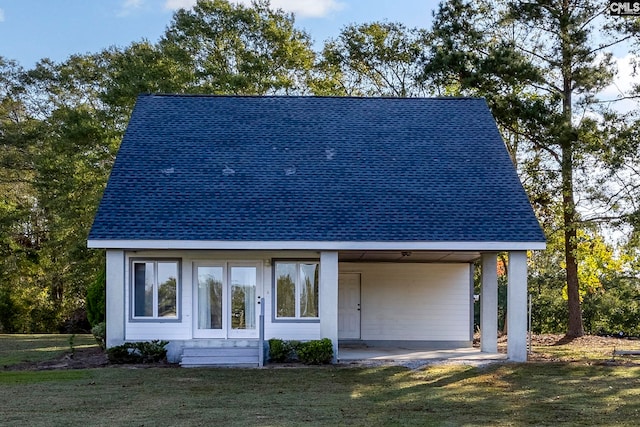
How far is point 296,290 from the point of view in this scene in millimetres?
16469

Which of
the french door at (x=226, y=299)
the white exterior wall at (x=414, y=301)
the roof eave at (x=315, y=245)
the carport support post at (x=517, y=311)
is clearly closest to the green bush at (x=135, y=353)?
the french door at (x=226, y=299)

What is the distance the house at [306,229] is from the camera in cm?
1560

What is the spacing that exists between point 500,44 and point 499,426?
1657 cm

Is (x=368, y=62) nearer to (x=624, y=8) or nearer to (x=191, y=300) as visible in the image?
(x=624, y=8)

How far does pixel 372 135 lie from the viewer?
19.3 m

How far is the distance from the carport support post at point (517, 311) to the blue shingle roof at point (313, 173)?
776 millimetres

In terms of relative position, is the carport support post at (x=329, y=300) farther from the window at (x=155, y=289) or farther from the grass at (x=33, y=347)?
the grass at (x=33, y=347)

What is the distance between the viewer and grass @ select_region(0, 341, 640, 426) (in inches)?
383

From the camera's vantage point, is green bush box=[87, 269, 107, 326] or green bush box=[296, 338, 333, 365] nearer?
green bush box=[296, 338, 333, 365]

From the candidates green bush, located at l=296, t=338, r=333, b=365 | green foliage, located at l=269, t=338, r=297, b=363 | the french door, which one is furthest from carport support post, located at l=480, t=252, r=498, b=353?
the french door

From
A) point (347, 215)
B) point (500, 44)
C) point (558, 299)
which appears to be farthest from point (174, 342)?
point (558, 299)

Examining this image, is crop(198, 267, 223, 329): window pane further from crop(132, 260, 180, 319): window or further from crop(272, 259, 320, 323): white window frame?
crop(272, 259, 320, 323): white window frame

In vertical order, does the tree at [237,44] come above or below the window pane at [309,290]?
above

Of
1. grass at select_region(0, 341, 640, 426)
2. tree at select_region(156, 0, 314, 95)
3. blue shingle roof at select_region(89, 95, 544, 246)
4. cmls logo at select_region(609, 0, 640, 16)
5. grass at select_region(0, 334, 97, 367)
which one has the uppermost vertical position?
tree at select_region(156, 0, 314, 95)
